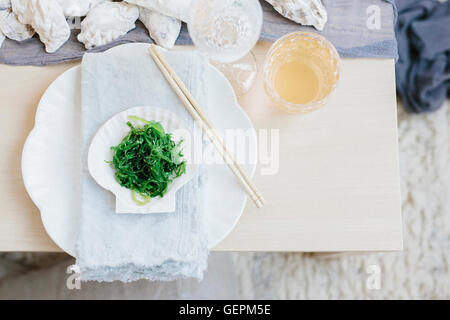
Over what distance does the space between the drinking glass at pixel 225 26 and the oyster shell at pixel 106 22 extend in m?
0.12

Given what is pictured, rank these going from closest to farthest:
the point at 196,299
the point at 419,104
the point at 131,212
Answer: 1. the point at 131,212
2. the point at 196,299
3. the point at 419,104

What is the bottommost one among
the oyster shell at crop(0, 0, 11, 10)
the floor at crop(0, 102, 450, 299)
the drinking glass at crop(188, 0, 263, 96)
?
the floor at crop(0, 102, 450, 299)

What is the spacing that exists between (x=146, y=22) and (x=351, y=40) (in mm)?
346

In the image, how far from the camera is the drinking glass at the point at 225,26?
659mm

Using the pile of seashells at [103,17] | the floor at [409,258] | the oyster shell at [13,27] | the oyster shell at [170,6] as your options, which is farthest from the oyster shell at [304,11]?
the floor at [409,258]

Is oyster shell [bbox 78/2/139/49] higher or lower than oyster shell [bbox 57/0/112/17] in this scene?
lower

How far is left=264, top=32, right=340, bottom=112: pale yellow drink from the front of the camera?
2.26ft

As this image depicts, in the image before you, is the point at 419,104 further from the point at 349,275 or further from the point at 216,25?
the point at 216,25

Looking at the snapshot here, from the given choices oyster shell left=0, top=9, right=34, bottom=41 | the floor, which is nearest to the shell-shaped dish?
oyster shell left=0, top=9, right=34, bottom=41

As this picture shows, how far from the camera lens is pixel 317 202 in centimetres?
71

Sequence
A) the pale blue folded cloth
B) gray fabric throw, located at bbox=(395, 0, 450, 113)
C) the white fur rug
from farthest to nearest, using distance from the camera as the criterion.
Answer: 1. the white fur rug
2. gray fabric throw, located at bbox=(395, 0, 450, 113)
3. the pale blue folded cloth

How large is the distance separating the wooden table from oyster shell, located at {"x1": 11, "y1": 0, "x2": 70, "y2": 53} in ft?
0.31

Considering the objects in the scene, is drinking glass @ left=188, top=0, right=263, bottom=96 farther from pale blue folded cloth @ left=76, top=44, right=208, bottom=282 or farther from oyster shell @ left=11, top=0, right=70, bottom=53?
oyster shell @ left=11, top=0, right=70, bottom=53
